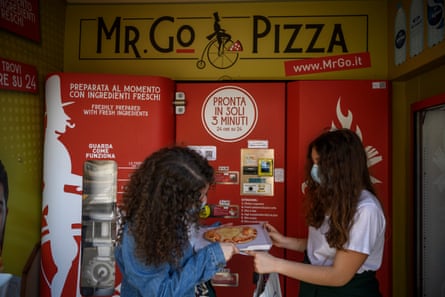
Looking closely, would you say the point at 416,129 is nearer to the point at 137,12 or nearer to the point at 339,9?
the point at 339,9

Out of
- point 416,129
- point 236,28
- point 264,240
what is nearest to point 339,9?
point 236,28

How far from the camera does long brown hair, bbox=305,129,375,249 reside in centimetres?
153

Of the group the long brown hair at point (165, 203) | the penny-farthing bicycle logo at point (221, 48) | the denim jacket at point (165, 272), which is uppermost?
the penny-farthing bicycle logo at point (221, 48)

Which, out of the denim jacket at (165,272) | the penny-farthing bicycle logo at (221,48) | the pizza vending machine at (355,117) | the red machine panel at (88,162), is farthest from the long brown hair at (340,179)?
the penny-farthing bicycle logo at (221,48)

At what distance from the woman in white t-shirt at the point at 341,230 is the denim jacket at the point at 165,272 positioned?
335 mm

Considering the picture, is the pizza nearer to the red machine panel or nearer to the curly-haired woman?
the curly-haired woman

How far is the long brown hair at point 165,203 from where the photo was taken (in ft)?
4.23

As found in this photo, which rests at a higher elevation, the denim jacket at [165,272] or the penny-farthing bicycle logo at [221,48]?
the penny-farthing bicycle logo at [221,48]

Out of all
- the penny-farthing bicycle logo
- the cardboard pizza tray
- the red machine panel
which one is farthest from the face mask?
the penny-farthing bicycle logo

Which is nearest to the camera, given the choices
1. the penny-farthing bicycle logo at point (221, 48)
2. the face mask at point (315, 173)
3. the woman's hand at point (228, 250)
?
the woman's hand at point (228, 250)

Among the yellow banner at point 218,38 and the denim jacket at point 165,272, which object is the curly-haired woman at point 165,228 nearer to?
the denim jacket at point 165,272

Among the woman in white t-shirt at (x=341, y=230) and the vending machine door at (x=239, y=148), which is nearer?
the woman in white t-shirt at (x=341, y=230)

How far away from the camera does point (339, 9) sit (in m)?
2.81

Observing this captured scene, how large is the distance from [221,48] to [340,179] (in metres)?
1.68
